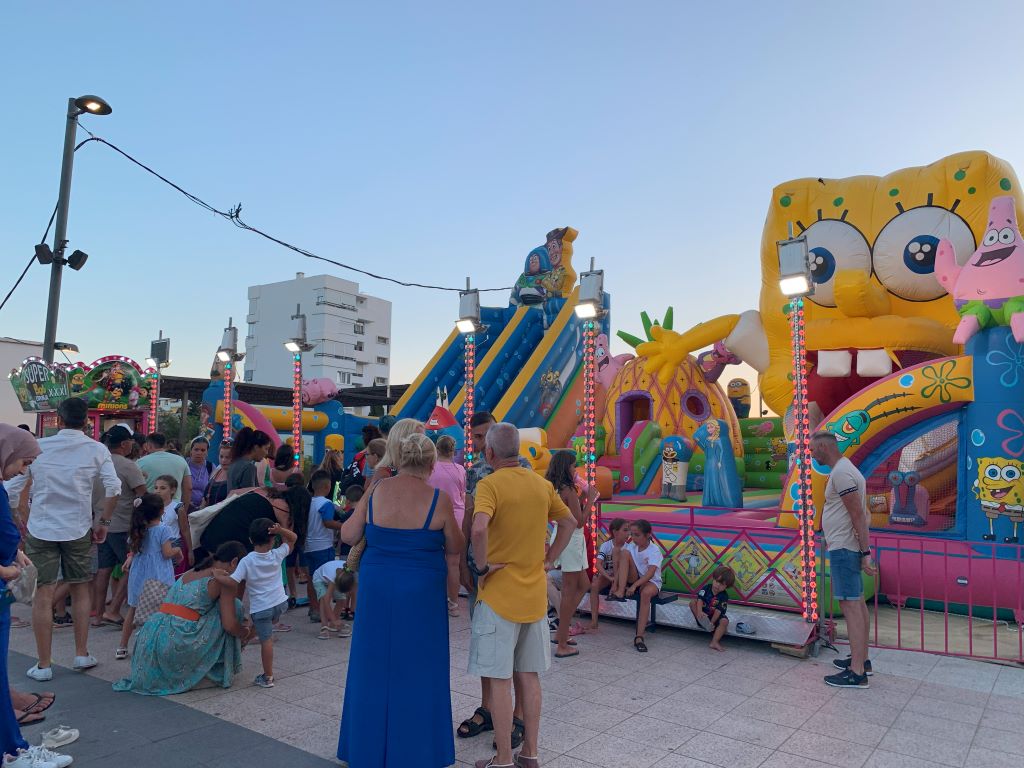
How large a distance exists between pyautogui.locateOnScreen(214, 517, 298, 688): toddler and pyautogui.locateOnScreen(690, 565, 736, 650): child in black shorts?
3.41 metres

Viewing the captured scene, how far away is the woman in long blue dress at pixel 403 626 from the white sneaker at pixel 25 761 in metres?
1.31

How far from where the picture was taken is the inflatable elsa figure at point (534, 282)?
64.1 feet

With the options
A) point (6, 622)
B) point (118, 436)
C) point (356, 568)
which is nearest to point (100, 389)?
point (118, 436)

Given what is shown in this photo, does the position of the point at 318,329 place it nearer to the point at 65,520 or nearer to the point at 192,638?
the point at 65,520

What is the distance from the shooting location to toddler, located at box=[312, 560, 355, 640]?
19.6 feet

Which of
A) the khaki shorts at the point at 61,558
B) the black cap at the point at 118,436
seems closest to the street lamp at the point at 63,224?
the black cap at the point at 118,436

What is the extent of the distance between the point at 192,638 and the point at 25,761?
4.46 ft

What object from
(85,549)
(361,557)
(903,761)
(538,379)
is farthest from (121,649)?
(538,379)

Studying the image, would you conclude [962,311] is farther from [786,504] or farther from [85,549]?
[85,549]

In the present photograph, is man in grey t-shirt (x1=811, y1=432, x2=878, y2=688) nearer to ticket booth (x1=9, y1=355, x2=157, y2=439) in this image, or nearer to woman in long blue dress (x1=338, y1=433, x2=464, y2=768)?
woman in long blue dress (x1=338, y1=433, x2=464, y2=768)

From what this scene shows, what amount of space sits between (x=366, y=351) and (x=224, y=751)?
6344 cm

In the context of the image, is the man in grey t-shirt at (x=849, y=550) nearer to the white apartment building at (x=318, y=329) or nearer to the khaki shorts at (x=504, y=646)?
the khaki shorts at (x=504, y=646)

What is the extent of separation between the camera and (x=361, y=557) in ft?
11.7

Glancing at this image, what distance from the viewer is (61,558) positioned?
4.80m
